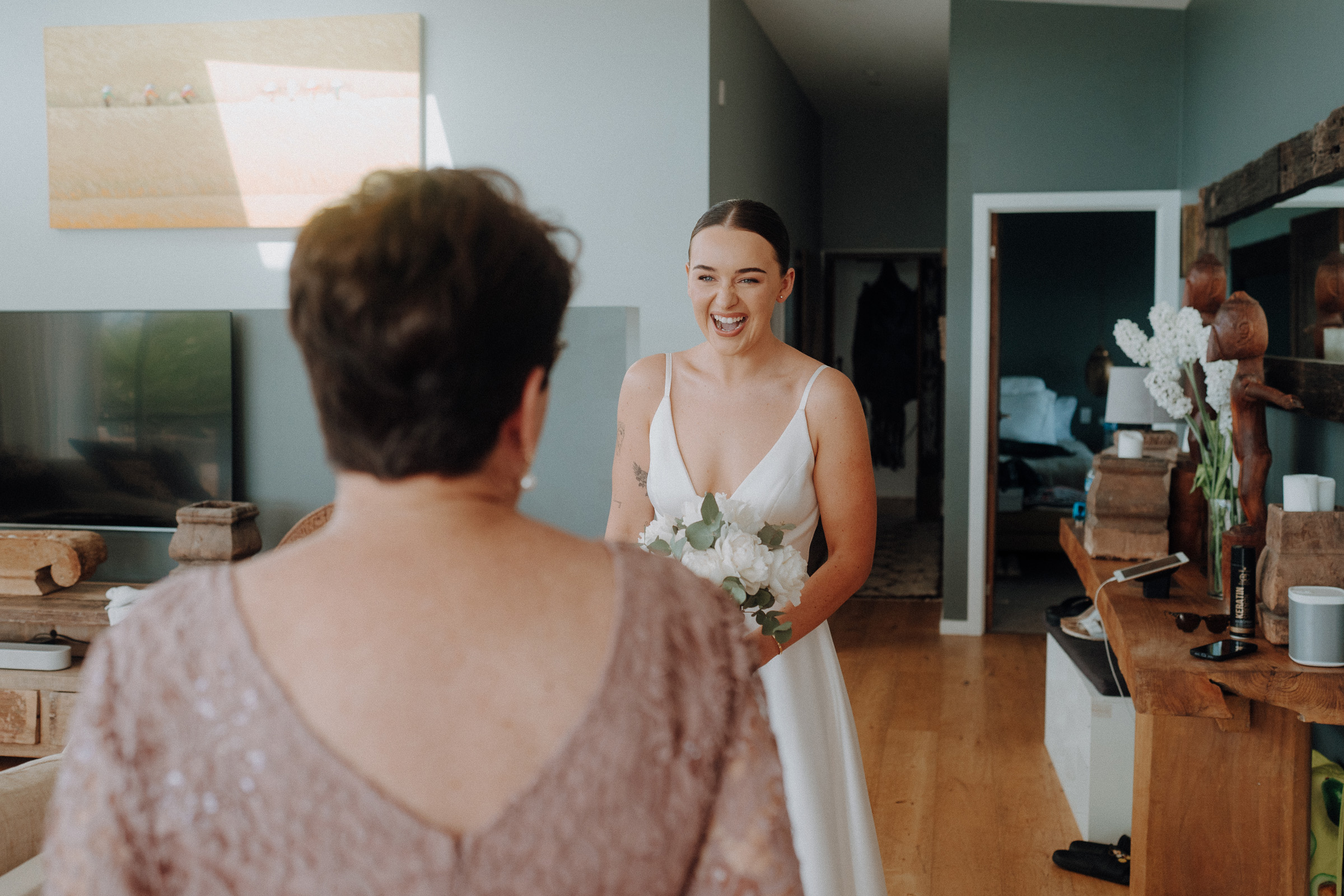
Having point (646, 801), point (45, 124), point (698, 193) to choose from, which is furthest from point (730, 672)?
point (45, 124)

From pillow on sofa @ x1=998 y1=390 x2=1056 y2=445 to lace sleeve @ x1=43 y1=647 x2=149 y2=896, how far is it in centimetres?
670

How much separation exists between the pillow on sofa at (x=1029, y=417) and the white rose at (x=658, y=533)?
5711mm

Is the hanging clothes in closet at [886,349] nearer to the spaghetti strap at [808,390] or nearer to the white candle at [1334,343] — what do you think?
the white candle at [1334,343]

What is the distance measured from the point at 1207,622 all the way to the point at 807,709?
3.41ft

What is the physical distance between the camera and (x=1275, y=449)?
3.13 m

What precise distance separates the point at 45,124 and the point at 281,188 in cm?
105

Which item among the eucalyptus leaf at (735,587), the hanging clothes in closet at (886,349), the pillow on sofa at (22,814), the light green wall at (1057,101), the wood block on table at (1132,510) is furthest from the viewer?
the hanging clothes in closet at (886,349)

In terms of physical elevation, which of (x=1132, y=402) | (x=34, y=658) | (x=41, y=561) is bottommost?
(x=34, y=658)

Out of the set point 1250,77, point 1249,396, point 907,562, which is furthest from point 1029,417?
point 1249,396

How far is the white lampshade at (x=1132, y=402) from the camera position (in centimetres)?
391

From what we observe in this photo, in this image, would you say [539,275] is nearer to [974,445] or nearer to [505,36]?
[505,36]

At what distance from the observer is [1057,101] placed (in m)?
4.77

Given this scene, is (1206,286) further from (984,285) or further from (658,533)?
(658,533)

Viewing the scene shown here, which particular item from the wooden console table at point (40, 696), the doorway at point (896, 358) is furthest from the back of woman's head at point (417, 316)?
the doorway at point (896, 358)
